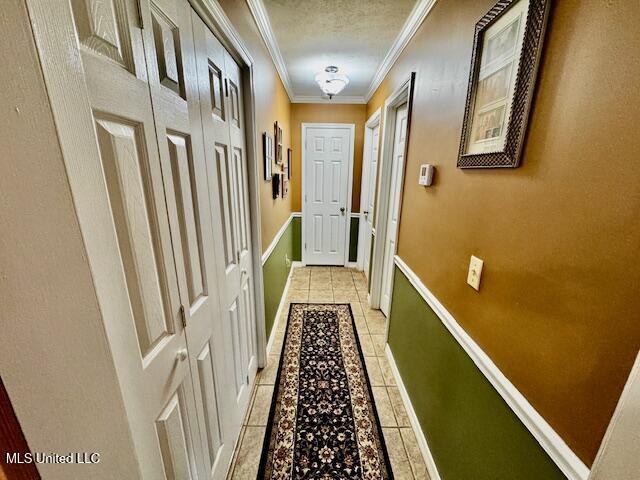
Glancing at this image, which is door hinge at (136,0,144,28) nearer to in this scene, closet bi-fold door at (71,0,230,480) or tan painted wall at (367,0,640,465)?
closet bi-fold door at (71,0,230,480)

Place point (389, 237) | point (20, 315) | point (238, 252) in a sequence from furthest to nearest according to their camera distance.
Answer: point (389, 237) → point (238, 252) → point (20, 315)

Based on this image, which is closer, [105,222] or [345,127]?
[105,222]

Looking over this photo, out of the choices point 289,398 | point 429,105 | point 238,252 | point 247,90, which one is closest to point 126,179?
point 238,252

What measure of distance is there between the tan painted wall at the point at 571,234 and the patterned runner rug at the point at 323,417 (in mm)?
981

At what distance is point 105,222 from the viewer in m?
0.48

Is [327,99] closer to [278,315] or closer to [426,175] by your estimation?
[426,175]

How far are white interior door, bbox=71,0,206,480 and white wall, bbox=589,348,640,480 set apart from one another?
911 mm

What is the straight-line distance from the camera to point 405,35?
1.82 m

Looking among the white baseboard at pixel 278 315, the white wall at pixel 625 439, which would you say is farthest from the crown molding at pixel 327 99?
the white wall at pixel 625 439

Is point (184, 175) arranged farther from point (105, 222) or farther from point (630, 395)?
point (630, 395)

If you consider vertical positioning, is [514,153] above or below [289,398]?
above

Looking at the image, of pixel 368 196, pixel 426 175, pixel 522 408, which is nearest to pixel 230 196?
pixel 426 175

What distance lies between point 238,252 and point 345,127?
9.62 ft

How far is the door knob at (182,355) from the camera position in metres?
0.79
